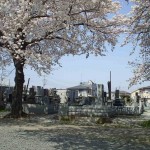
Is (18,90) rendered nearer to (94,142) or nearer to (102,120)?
(102,120)

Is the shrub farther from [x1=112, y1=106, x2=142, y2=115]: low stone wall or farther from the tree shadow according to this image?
[x1=112, y1=106, x2=142, y2=115]: low stone wall

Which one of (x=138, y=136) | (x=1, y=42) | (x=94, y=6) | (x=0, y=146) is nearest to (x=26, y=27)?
(x=1, y=42)

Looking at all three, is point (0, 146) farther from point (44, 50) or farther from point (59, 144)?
point (44, 50)

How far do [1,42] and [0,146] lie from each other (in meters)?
11.6

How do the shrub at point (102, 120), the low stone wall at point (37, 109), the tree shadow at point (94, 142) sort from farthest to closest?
the low stone wall at point (37, 109), the shrub at point (102, 120), the tree shadow at point (94, 142)

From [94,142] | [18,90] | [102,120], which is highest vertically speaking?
[18,90]

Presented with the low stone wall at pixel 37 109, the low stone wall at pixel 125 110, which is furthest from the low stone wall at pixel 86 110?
the low stone wall at pixel 37 109

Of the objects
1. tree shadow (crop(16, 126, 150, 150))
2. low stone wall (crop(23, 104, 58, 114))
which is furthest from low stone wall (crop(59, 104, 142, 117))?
tree shadow (crop(16, 126, 150, 150))

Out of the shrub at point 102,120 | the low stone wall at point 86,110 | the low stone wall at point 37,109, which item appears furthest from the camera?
the low stone wall at point 37,109

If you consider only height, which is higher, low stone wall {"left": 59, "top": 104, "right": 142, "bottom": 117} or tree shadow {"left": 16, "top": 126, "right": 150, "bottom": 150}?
low stone wall {"left": 59, "top": 104, "right": 142, "bottom": 117}

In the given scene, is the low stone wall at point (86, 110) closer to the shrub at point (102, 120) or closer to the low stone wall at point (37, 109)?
the shrub at point (102, 120)

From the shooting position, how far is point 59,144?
11680 millimetres

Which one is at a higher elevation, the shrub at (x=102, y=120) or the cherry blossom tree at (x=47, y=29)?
the cherry blossom tree at (x=47, y=29)

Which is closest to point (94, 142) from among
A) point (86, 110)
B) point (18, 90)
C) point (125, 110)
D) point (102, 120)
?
point (102, 120)
